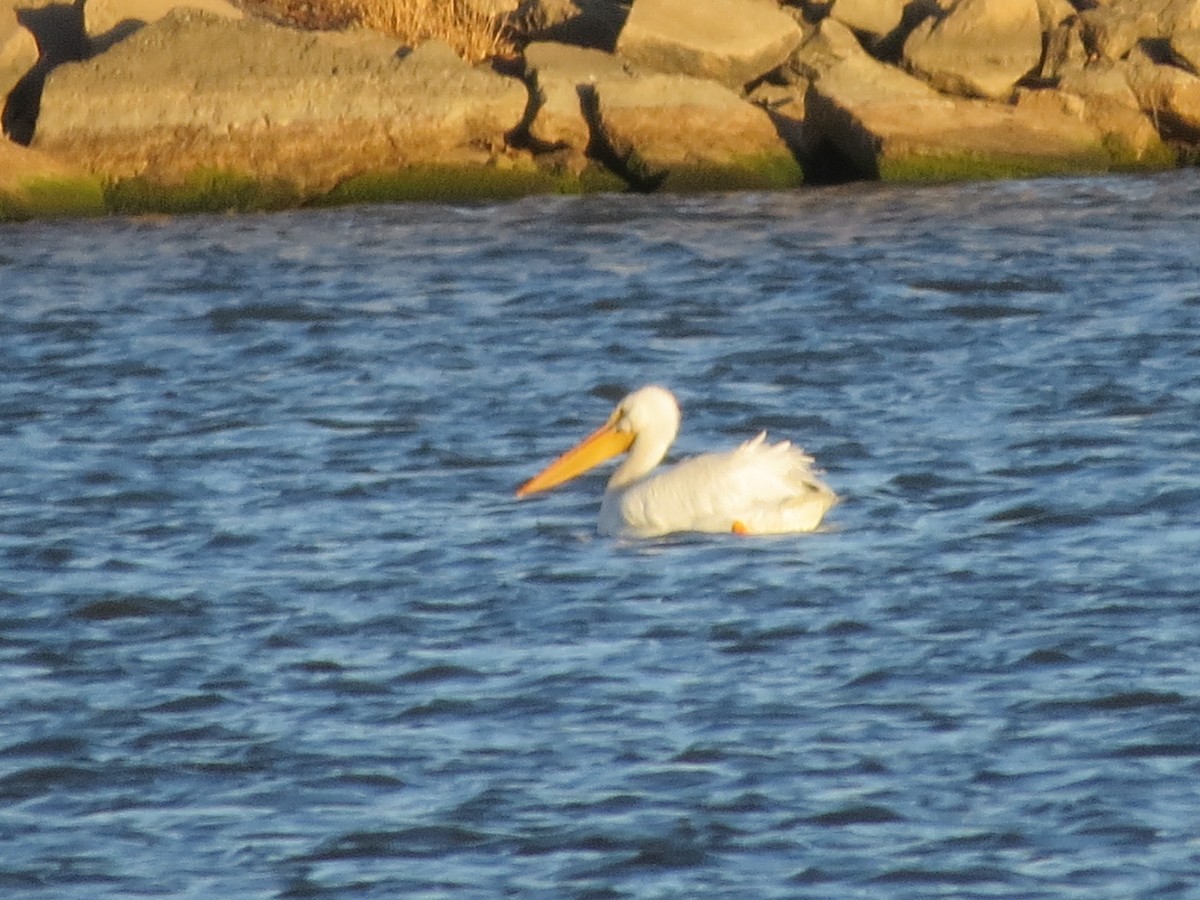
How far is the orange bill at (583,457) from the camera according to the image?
33.6 feet

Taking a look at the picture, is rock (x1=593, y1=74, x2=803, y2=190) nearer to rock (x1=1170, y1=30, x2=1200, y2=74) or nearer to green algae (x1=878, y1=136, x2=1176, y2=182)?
green algae (x1=878, y1=136, x2=1176, y2=182)

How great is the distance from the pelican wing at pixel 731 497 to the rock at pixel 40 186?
776 cm

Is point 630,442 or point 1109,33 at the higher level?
point 1109,33

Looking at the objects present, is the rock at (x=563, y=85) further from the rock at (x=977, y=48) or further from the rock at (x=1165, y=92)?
the rock at (x=1165, y=92)

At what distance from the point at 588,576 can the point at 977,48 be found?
9.42 m

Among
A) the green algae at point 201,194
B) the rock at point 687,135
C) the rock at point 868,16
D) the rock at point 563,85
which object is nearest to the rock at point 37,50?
the green algae at point 201,194

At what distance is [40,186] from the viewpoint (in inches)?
644

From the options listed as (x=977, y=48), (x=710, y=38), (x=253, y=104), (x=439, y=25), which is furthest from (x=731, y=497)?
(x=439, y=25)

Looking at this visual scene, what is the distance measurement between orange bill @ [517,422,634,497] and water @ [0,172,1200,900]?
0.15m

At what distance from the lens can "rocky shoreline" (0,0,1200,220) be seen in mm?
16438

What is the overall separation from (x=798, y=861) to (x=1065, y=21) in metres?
12.9

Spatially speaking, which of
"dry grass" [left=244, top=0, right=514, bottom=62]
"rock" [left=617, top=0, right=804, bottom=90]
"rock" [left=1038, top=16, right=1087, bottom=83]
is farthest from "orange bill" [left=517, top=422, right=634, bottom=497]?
"rock" [left=1038, top=16, right=1087, bottom=83]

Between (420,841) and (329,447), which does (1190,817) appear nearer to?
(420,841)

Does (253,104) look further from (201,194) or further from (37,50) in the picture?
(37,50)
